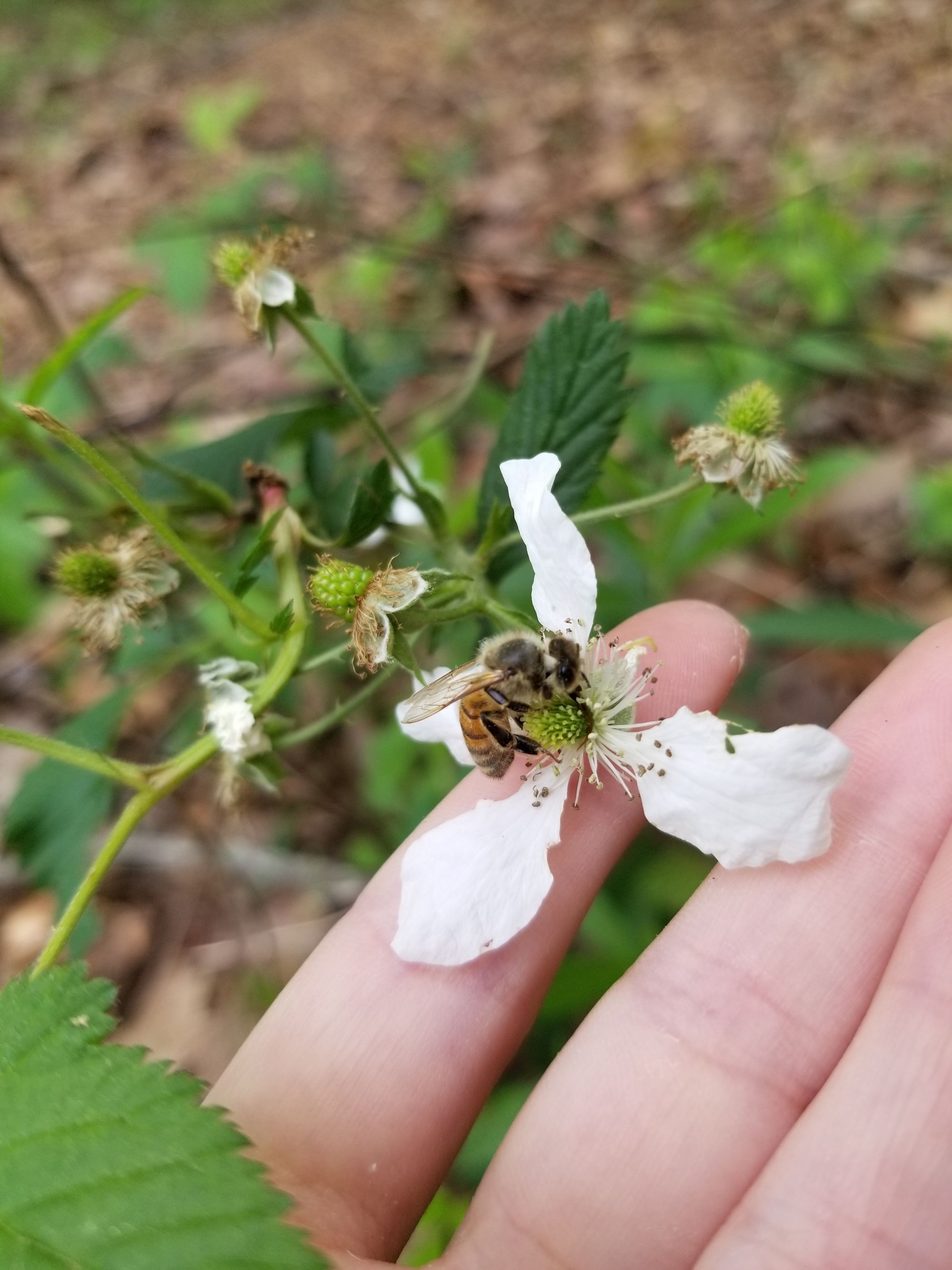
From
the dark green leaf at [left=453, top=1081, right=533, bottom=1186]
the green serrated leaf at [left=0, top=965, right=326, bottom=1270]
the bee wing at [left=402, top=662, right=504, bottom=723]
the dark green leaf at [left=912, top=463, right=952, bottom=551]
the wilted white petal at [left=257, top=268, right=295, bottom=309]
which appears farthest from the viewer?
the dark green leaf at [left=912, top=463, right=952, bottom=551]

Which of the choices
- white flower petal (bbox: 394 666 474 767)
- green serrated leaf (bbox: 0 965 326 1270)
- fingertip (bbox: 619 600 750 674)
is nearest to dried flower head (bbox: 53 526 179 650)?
white flower petal (bbox: 394 666 474 767)

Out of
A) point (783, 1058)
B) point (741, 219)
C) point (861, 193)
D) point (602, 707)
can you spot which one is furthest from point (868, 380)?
point (783, 1058)

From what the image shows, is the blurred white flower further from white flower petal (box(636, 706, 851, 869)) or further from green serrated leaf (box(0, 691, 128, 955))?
white flower petal (box(636, 706, 851, 869))

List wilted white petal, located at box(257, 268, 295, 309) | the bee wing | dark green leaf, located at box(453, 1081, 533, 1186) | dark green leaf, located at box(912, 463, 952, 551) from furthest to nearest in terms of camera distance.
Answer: dark green leaf, located at box(912, 463, 952, 551) → dark green leaf, located at box(453, 1081, 533, 1186) → wilted white petal, located at box(257, 268, 295, 309) → the bee wing

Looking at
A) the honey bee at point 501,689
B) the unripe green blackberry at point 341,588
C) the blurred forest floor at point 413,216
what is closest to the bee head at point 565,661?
the honey bee at point 501,689

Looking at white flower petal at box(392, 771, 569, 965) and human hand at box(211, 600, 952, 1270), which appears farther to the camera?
white flower petal at box(392, 771, 569, 965)

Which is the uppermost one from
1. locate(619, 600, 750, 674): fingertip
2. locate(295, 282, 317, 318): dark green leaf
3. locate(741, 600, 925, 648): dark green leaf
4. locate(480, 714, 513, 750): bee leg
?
locate(295, 282, 317, 318): dark green leaf

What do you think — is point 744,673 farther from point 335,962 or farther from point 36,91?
point 36,91

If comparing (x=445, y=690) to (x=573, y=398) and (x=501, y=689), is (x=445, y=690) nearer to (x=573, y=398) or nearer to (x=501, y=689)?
(x=501, y=689)

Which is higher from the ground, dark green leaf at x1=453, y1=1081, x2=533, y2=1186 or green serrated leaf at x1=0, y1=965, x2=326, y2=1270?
green serrated leaf at x1=0, y1=965, x2=326, y2=1270

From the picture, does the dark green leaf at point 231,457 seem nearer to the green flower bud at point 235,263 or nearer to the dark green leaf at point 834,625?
the green flower bud at point 235,263
